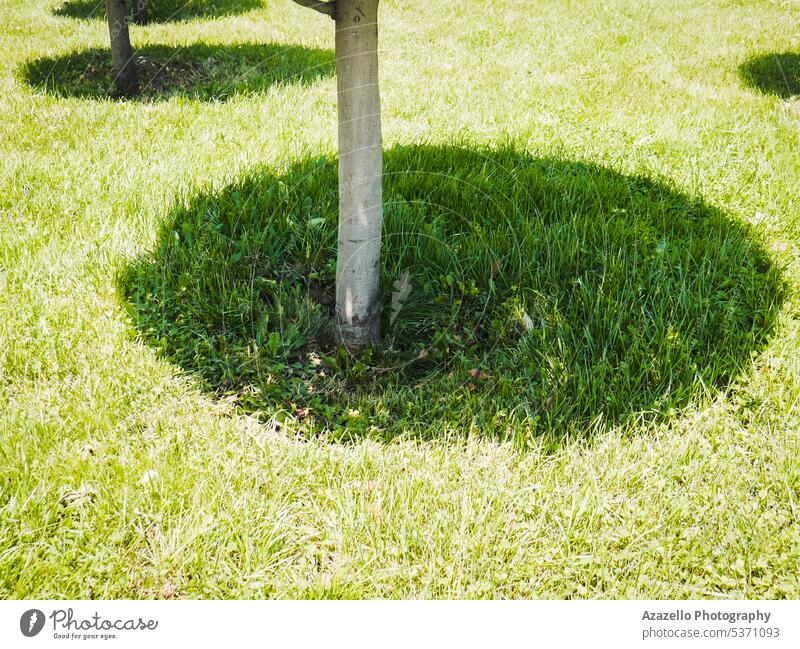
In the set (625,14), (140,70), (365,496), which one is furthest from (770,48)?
(365,496)

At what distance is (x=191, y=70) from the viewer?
580cm

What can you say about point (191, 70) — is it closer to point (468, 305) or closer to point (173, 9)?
point (173, 9)

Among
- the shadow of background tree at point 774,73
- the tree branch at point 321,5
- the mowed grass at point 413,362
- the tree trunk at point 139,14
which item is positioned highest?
the tree trunk at point 139,14

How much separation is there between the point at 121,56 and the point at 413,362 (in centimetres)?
414

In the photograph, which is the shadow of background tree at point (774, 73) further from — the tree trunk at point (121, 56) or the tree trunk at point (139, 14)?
the tree trunk at point (139, 14)

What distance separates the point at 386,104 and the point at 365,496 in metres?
3.58

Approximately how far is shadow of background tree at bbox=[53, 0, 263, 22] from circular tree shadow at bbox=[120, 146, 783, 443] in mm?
5906

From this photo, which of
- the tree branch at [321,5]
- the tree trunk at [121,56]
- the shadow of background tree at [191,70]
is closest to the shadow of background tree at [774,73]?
the shadow of background tree at [191,70]

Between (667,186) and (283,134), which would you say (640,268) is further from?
(283,134)

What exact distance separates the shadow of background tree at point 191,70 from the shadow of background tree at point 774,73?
12.2 feet

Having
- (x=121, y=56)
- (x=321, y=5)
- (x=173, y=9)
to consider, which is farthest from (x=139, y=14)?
(x=321, y=5)

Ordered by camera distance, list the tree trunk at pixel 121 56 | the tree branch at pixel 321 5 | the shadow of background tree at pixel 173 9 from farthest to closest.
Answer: the shadow of background tree at pixel 173 9, the tree trunk at pixel 121 56, the tree branch at pixel 321 5

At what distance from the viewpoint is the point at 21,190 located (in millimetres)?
3477

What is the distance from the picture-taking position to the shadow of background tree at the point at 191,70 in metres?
5.12
